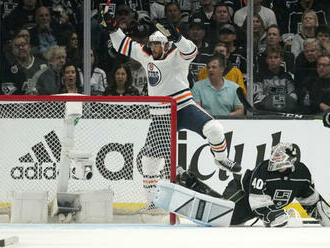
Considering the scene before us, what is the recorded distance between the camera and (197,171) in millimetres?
8070

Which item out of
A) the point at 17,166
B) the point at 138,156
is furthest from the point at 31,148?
the point at 138,156

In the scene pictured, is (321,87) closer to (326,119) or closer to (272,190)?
(326,119)

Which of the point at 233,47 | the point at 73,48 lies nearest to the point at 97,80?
the point at 73,48

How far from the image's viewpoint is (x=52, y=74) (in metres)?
8.50

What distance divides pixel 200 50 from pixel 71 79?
1.30 m

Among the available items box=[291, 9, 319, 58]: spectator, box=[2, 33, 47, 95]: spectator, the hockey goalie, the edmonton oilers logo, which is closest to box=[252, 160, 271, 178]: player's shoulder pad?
the hockey goalie

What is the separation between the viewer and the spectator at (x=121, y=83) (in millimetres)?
8445

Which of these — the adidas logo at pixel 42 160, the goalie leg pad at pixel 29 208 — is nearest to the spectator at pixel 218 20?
the adidas logo at pixel 42 160

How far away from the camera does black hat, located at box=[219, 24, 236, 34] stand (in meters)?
8.65

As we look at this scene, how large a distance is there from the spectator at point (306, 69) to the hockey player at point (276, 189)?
1.46m

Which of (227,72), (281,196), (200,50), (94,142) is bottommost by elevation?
(281,196)

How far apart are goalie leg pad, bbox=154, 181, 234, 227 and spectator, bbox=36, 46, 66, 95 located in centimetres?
Answer: 238
